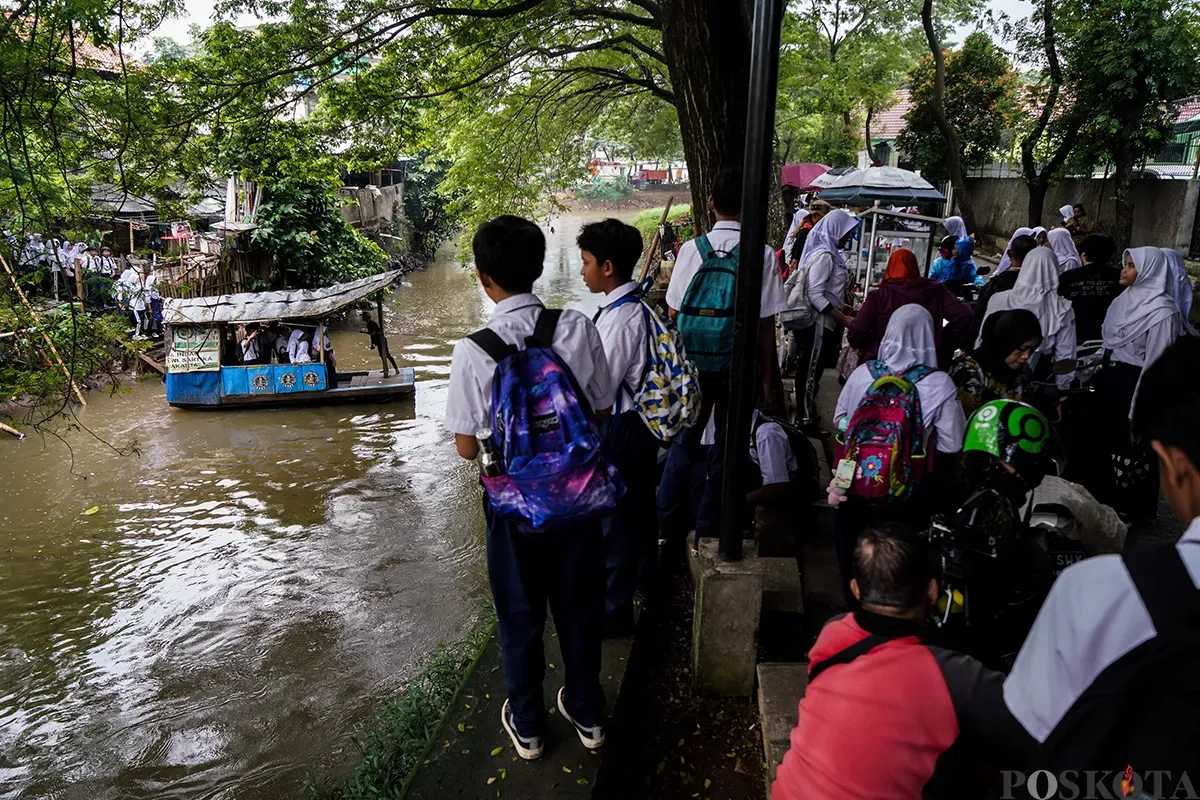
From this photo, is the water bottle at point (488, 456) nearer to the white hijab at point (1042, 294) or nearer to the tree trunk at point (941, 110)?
the white hijab at point (1042, 294)

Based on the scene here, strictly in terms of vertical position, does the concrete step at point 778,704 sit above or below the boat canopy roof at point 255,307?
below

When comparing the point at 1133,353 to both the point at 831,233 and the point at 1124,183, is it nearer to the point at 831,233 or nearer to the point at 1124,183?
Answer: the point at 831,233

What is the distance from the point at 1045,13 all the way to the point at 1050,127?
1952mm

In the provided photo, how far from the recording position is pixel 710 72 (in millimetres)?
5430

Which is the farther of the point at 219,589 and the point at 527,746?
the point at 219,589

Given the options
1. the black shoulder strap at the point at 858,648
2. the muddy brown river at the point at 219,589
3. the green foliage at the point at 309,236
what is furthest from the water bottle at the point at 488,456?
the green foliage at the point at 309,236

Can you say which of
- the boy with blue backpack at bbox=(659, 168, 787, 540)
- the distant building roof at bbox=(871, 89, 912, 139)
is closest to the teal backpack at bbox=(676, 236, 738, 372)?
the boy with blue backpack at bbox=(659, 168, 787, 540)

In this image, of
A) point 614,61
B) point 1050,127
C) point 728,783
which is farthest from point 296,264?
point 728,783

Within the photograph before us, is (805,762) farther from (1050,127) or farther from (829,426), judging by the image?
(1050,127)

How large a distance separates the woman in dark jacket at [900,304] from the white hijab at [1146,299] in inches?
36.2

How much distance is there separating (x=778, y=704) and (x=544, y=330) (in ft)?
5.20

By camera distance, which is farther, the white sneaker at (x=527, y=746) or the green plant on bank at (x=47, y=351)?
the green plant on bank at (x=47, y=351)

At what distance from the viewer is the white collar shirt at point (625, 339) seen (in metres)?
3.05

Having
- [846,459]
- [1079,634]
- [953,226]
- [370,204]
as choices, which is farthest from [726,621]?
[370,204]
